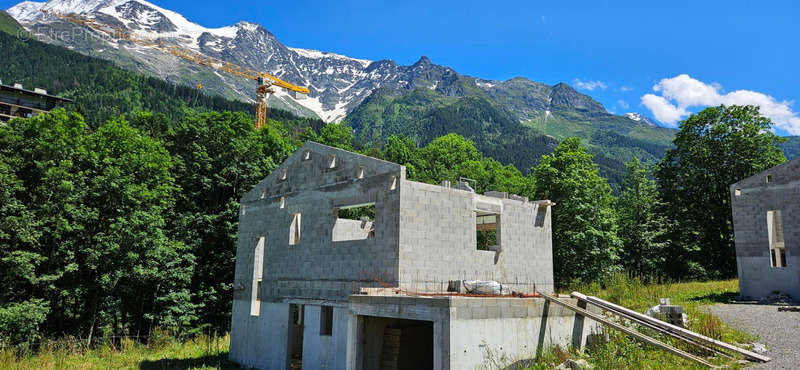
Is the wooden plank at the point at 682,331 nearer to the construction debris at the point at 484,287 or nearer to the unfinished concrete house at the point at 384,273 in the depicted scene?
the unfinished concrete house at the point at 384,273

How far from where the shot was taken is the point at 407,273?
51.7 ft

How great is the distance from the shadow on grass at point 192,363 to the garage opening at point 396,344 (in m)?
10.8

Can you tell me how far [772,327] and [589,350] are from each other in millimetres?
5963

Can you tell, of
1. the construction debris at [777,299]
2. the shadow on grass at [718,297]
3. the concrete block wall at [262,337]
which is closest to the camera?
the concrete block wall at [262,337]

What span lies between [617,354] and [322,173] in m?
Answer: 12.4

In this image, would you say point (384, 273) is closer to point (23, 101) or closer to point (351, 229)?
point (351, 229)

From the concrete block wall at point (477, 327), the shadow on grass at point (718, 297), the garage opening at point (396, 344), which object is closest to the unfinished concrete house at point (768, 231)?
the shadow on grass at point (718, 297)

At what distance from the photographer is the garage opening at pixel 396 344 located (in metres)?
14.1

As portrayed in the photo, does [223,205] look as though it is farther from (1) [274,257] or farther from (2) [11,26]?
(2) [11,26]

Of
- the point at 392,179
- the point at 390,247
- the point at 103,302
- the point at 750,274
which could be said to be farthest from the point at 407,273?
the point at 103,302

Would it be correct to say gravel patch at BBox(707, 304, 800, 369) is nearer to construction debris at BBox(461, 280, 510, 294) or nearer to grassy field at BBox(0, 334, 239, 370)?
construction debris at BBox(461, 280, 510, 294)

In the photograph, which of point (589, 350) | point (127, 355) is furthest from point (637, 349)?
point (127, 355)

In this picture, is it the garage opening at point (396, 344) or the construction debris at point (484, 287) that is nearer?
the garage opening at point (396, 344)

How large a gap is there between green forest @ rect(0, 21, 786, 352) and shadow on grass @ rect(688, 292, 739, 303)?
24.6 feet
